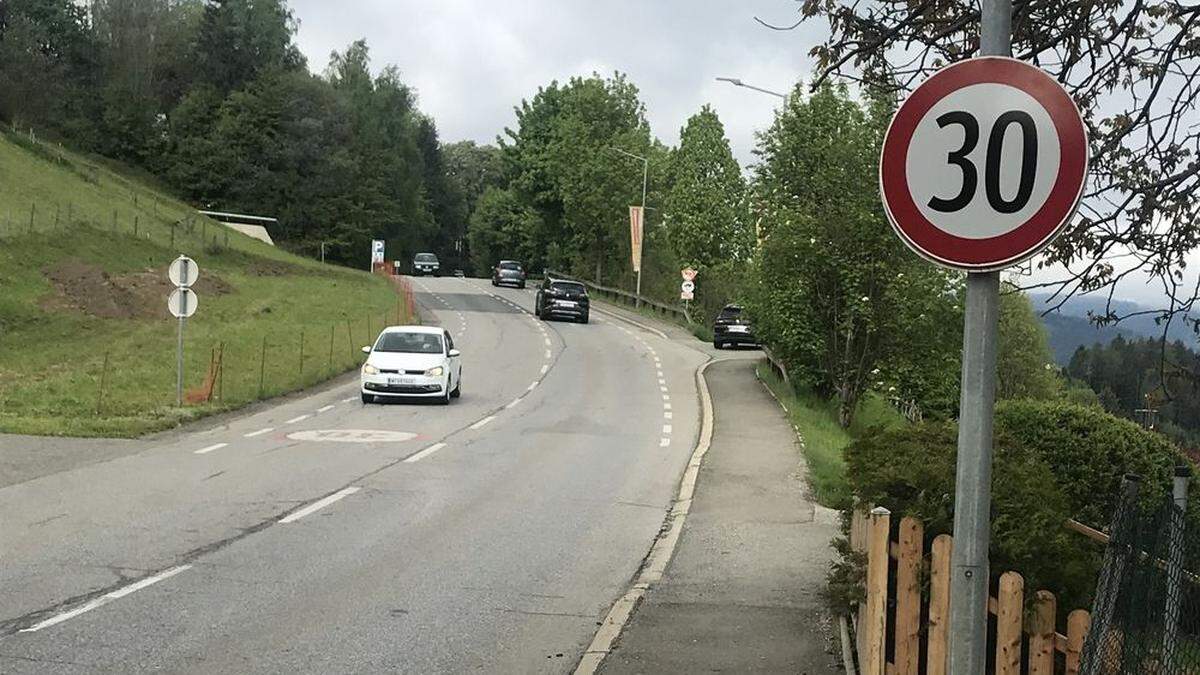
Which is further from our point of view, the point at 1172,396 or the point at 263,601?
the point at 263,601

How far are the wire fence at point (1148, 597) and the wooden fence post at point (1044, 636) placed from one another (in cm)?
18

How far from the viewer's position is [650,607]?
901 centimetres

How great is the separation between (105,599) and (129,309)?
116ft

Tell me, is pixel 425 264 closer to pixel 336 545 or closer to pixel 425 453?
pixel 425 453

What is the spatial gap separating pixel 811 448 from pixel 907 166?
54.6 ft

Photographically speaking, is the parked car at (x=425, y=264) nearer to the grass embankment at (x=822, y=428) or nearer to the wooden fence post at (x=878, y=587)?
the grass embankment at (x=822, y=428)

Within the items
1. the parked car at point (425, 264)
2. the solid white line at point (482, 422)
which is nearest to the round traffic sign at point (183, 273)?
the solid white line at point (482, 422)

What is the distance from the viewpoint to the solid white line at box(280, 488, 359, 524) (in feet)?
41.0

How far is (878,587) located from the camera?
6.00m

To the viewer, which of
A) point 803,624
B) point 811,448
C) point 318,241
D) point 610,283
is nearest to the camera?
point 803,624

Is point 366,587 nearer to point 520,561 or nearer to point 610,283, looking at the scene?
point 520,561

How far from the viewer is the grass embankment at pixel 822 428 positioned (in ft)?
50.8

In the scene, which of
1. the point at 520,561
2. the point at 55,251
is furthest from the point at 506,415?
the point at 55,251

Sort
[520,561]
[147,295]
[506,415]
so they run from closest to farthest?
[520,561], [506,415], [147,295]
